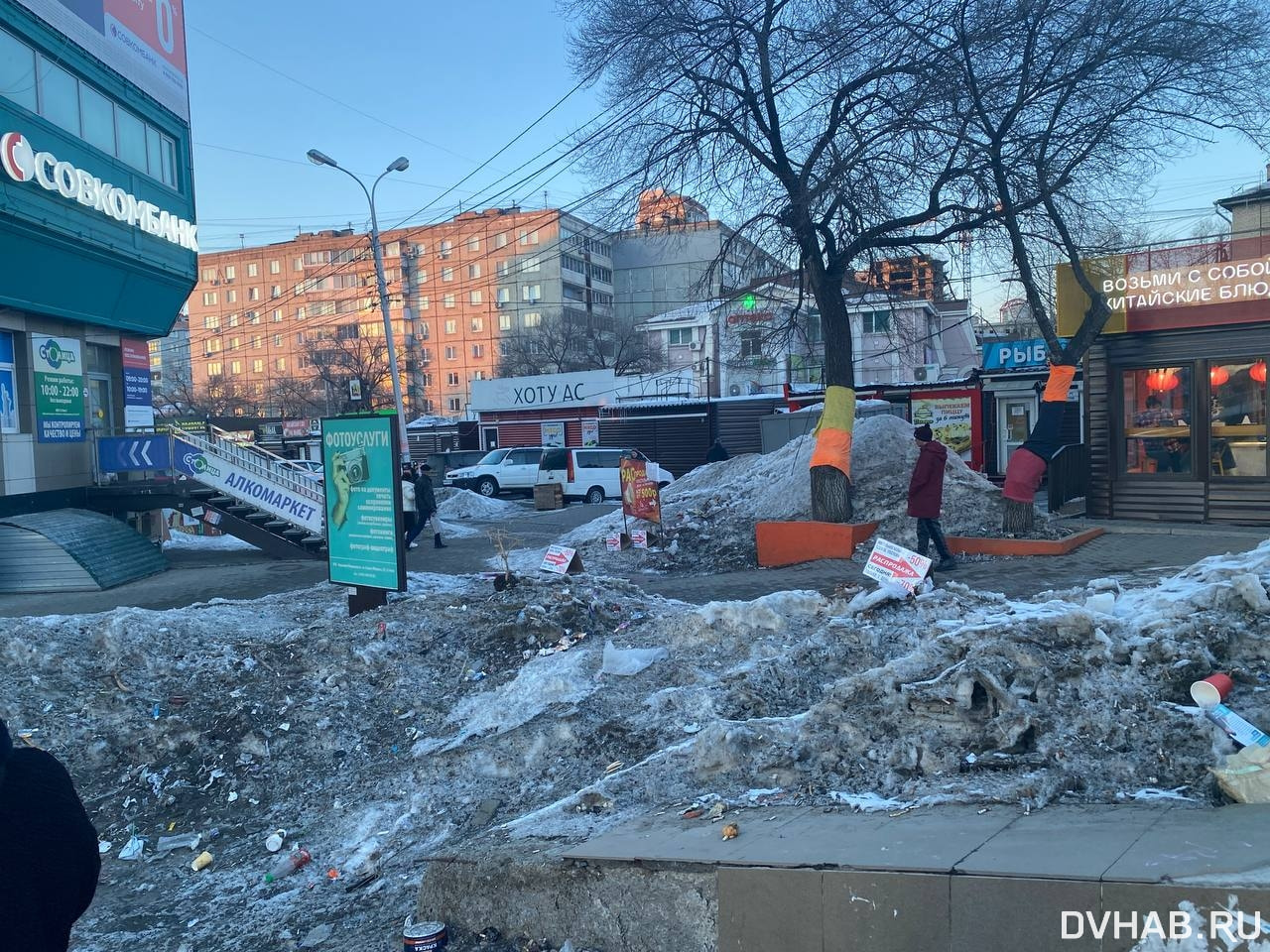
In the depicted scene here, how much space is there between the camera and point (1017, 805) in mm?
4605

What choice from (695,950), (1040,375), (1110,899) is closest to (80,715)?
(695,950)

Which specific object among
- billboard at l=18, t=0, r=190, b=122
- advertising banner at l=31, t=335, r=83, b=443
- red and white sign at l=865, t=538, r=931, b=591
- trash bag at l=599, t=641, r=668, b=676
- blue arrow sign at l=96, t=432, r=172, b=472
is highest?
billboard at l=18, t=0, r=190, b=122

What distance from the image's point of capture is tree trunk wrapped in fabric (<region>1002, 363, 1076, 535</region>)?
1309cm

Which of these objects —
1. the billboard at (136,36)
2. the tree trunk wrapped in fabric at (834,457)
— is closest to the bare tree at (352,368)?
the billboard at (136,36)

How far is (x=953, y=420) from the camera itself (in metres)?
25.8

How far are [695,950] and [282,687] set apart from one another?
5.24 metres

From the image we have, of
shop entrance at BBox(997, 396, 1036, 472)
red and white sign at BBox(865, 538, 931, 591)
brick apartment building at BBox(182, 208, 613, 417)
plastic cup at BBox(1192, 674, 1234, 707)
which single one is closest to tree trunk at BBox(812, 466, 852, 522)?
red and white sign at BBox(865, 538, 931, 591)

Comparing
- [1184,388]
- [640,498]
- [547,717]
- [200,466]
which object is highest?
[1184,388]

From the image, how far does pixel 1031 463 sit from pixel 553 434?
25.3m

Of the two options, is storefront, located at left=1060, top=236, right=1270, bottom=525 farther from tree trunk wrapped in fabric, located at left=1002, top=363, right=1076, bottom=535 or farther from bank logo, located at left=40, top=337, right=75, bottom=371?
bank logo, located at left=40, top=337, right=75, bottom=371

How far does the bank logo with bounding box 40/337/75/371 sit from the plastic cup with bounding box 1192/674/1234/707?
1819cm
